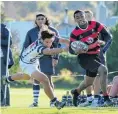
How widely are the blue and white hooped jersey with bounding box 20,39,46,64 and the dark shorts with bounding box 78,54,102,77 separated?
1.24 meters

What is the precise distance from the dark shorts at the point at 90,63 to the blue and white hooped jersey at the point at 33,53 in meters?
1.24

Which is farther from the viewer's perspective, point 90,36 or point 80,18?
point 90,36

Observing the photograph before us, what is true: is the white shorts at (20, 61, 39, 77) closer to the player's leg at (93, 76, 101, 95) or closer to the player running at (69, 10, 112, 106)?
the player running at (69, 10, 112, 106)

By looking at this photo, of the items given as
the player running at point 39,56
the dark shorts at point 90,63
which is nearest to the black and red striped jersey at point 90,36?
the dark shorts at point 90,63

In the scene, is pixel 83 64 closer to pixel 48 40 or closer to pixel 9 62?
pixel 48 40

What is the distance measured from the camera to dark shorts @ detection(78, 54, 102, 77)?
13.2 metres

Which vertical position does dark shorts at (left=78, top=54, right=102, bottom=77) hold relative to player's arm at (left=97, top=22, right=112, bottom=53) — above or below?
below

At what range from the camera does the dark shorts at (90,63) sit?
43.4ft

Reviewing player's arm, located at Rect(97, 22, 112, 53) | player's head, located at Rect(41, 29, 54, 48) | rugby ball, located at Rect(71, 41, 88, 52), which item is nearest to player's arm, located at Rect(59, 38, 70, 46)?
player's arm, located at Rect(97, 22, 112, 53)

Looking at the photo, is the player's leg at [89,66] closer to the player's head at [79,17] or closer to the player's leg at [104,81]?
the player's leg at [104,81]

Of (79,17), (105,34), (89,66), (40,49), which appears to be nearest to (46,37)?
(40,49)

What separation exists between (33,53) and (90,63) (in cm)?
143

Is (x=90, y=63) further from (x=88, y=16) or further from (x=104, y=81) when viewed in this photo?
(x=88, y=16)

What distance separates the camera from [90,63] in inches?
522
